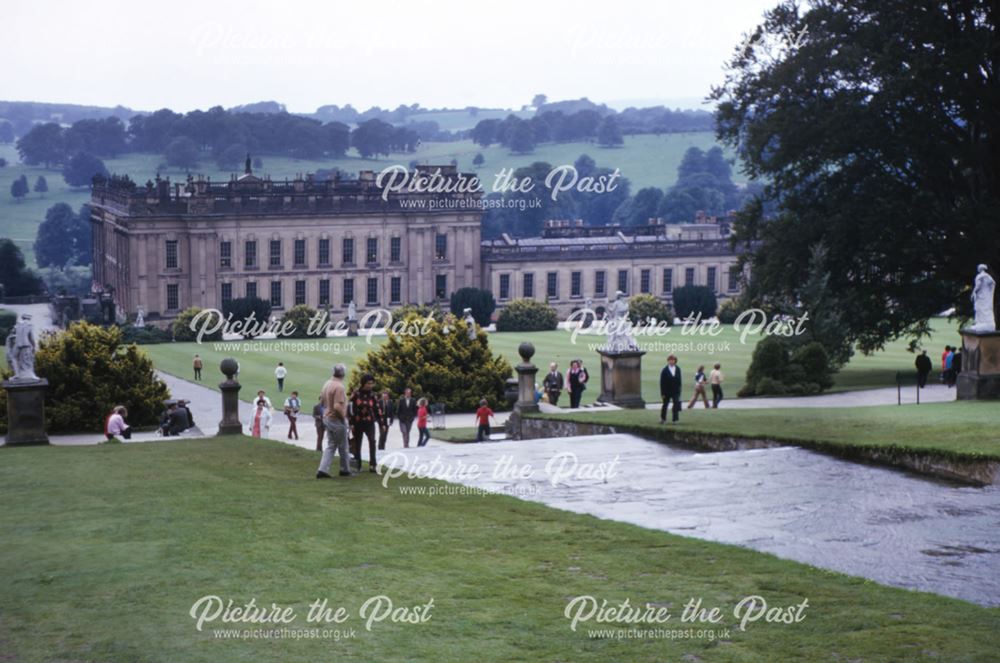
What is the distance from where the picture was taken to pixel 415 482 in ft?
60.5

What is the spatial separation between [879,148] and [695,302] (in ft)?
189

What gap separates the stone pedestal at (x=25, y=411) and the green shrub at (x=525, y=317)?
5959 cm

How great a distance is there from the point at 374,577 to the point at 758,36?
34.9m

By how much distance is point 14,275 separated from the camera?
11112 centimetres

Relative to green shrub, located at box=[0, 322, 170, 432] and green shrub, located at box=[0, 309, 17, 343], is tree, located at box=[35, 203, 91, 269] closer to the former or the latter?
green shrub, located at box=[0, 309, 17, 343]

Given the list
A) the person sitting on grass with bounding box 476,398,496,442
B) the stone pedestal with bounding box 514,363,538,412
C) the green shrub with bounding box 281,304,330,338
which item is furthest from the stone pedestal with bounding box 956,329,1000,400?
the green shrub with bounding box 281,304,330,338

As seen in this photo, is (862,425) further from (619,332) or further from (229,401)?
(619,332)

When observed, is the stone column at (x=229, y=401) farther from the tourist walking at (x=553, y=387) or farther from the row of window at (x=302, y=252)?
the row of window at (x=302, y=252)

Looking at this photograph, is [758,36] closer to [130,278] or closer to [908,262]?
[908,262]

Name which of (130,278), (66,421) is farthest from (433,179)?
(66,421)

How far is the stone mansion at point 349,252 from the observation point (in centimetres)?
10269

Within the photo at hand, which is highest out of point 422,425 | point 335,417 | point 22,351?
point 22,351

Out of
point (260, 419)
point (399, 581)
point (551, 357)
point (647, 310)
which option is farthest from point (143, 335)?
point (399, 581)

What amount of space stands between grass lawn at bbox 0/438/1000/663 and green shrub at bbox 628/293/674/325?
230 ft
